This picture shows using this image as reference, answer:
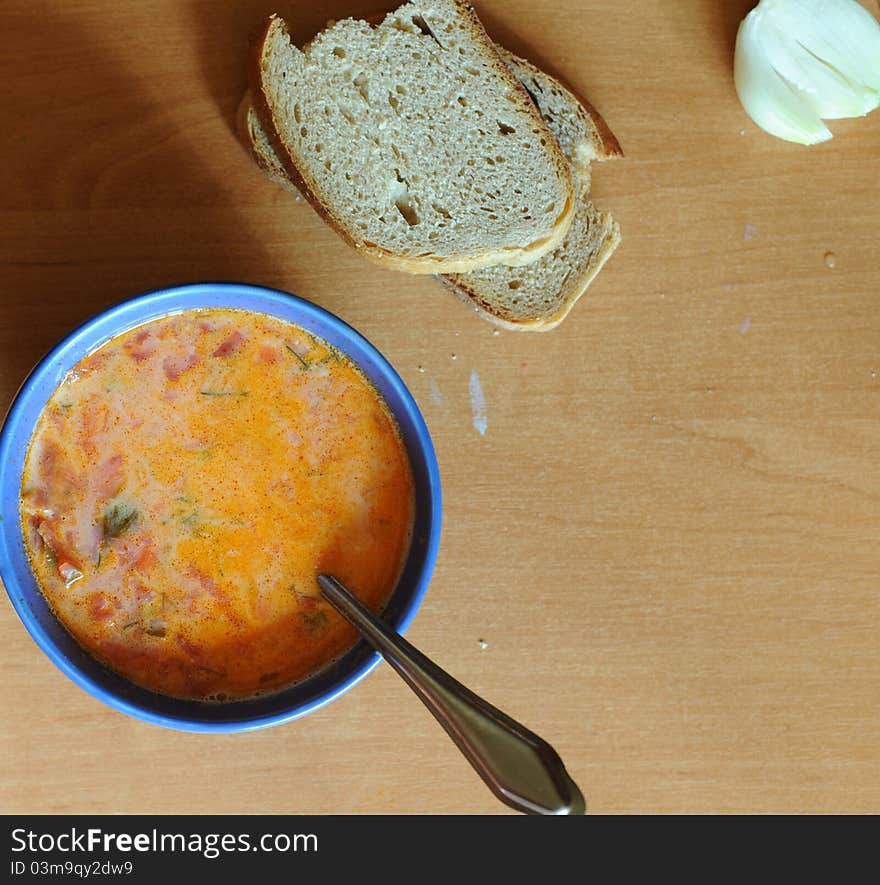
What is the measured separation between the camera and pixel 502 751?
87 cm

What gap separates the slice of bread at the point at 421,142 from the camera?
1290 millimetres

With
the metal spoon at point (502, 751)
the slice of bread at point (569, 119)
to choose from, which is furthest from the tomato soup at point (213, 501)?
the slice of bread at point (569, 119)

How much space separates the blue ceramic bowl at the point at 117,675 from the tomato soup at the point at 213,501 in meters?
0.02

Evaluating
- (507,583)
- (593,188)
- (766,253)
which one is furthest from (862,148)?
(507,583)

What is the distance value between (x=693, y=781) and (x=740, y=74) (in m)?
1.00

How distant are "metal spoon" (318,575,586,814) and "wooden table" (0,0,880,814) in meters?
0.44

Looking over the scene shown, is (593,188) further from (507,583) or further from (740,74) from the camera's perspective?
(507,583)

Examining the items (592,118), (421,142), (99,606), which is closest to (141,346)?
(99,606)

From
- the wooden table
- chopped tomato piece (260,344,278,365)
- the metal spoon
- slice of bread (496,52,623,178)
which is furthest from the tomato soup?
slice of bread (496,52,623,178)

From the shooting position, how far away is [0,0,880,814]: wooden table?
52.5 inches

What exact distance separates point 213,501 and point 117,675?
9.6 inches

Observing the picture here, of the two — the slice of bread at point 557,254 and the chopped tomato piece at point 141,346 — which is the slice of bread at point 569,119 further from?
the chopped tomato piece at point 141,346

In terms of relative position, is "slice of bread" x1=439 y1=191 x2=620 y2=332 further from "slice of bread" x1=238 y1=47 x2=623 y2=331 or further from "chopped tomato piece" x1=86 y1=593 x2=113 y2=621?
"chopped tomato piece" x1=86 y1=593 x2=113 y2=621

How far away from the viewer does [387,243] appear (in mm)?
1300
